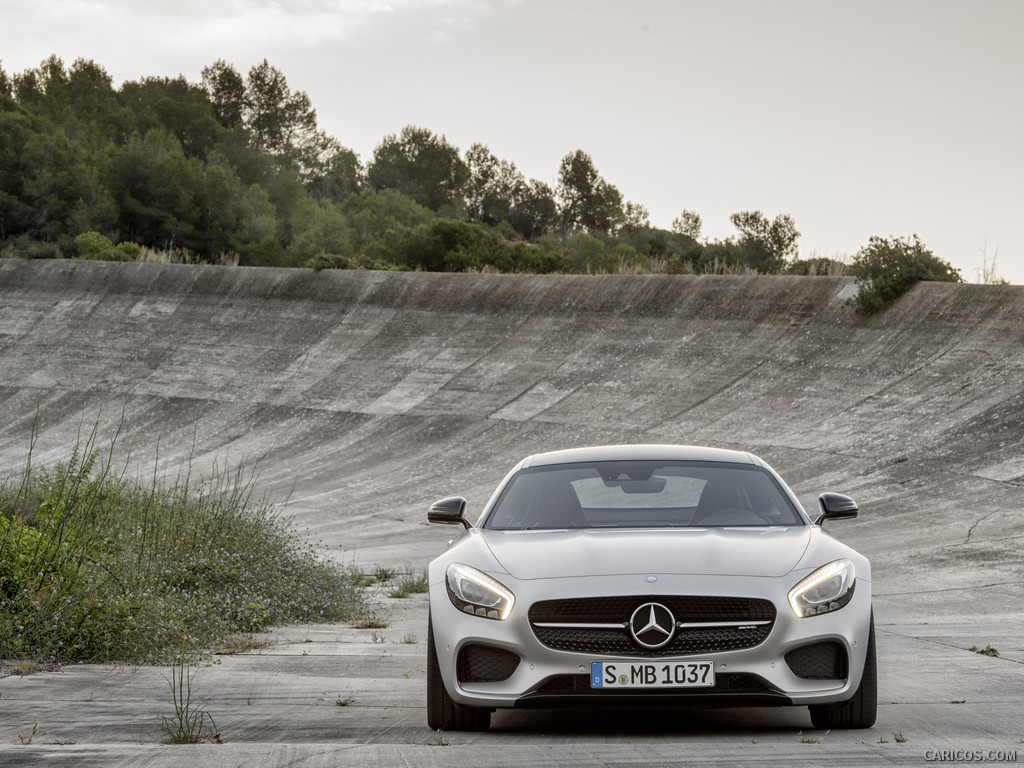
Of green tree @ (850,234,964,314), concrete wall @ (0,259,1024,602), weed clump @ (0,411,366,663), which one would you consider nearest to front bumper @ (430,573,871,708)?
weed clump @ (0,411,366,663)

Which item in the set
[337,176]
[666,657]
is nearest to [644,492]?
[666,657]

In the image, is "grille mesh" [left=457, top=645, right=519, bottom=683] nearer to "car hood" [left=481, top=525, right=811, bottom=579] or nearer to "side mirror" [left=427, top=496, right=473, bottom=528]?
"car hood" [left=481, top=525, right=811, bottom=579]

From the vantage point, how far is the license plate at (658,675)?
5059 mm

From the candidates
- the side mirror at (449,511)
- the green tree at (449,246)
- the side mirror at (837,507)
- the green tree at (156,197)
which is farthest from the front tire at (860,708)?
the green tree at (156,197)

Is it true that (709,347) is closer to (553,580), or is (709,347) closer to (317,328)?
(317,328)

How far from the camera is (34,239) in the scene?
59.4 metres

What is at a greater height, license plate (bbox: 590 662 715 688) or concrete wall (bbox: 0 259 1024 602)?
license plate (bbox: 590 662 715 688)

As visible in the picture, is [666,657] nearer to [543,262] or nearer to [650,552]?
[650,552]

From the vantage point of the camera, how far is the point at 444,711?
5504mm

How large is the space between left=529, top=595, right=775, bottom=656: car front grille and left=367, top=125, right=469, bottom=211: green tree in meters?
115

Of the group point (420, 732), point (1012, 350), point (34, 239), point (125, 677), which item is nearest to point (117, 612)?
point (125, 677)

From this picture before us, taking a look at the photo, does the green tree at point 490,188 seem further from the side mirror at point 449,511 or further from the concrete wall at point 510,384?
the side mirror at point 449,511

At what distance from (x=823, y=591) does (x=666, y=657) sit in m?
0.79

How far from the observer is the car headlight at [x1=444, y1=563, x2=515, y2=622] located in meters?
5.30
